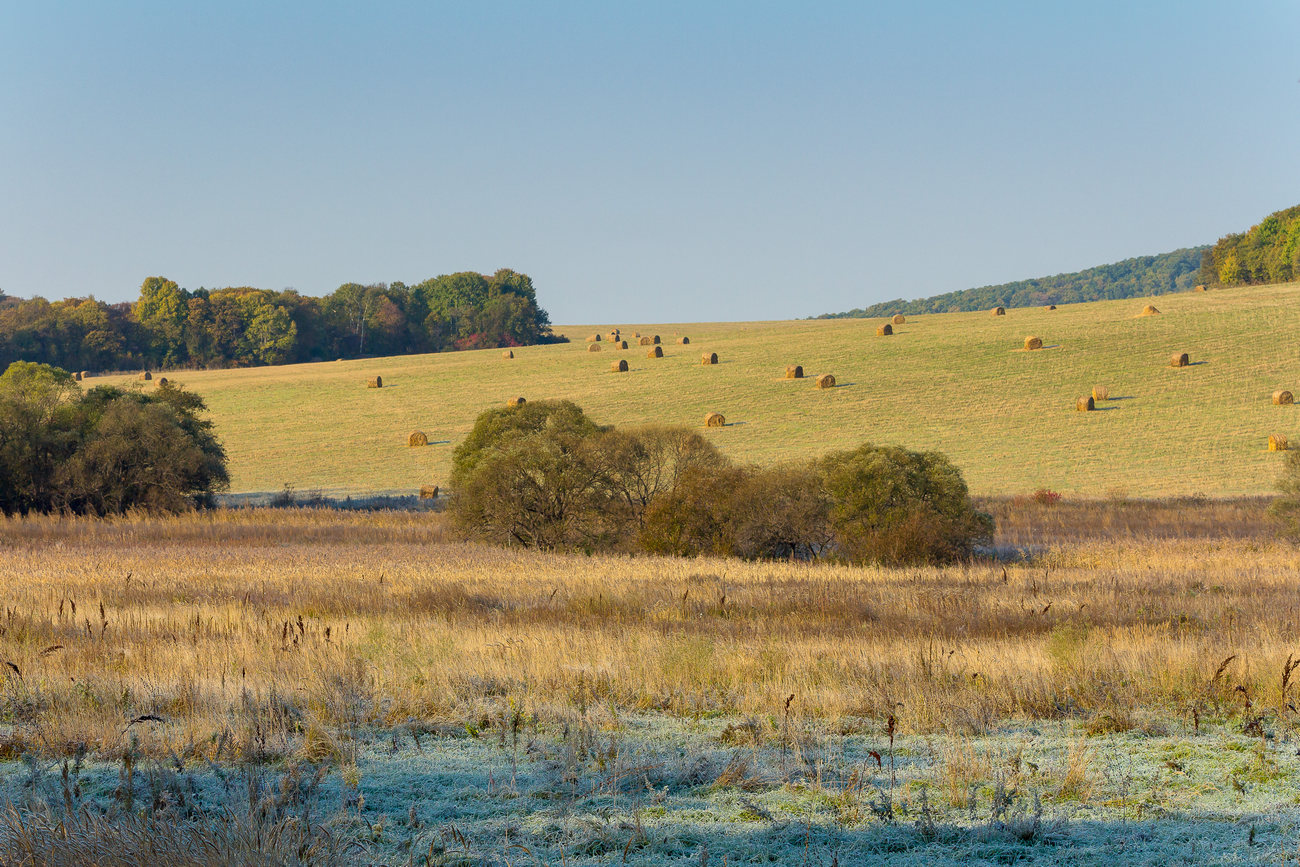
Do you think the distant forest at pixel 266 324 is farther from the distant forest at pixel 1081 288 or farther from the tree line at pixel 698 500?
the tree line at pixel 698 500

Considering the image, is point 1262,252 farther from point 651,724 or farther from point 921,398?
point 651,724

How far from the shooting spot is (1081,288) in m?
140

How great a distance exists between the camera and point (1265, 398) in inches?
1768

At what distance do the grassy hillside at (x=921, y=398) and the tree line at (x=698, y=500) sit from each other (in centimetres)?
1563

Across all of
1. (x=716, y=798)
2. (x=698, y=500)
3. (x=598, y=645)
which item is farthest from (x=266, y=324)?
(x=716, y=798)

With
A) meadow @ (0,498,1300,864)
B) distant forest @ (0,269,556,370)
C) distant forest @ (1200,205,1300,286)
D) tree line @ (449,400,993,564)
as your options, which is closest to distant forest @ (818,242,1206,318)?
distant forest @ (1200,205,1300,286)

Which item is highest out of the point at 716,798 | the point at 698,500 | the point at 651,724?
the point at 716,798

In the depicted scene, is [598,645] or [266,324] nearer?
[598,645]

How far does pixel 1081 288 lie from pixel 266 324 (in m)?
105

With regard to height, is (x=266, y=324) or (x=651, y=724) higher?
(x=266, y=324)

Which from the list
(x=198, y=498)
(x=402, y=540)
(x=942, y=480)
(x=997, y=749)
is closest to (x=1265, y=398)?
(x=942, y=480)

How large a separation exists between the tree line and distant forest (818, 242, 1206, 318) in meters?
116

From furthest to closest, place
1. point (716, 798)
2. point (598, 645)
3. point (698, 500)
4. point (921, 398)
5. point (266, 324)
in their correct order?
point (266, 324)
point (921, 398)
point (698, 500)
point (598, 645)
point (716, 798)

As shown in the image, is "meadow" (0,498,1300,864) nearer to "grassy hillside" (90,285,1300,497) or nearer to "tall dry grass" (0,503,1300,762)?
"tall dry grass" (0,503,1300,762)
